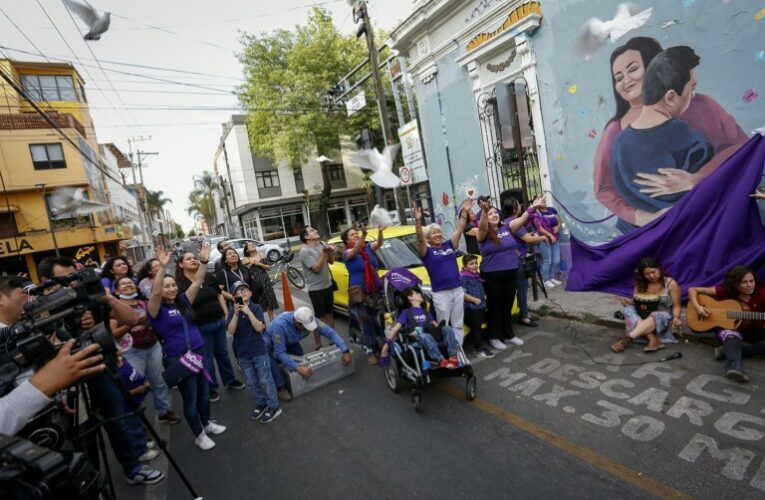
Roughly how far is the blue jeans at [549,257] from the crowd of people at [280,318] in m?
1.77

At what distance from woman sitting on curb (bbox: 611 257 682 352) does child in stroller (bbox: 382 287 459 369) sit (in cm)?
198

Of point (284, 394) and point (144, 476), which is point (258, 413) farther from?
point (144, 476)

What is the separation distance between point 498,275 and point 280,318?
276 centimetres

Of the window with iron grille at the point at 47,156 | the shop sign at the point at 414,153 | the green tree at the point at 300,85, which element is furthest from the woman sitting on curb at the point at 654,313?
the window with iron grille at the point at 47,156

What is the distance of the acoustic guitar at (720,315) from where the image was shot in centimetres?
381

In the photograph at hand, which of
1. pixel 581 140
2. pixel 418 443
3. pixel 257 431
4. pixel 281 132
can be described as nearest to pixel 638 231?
pixel 581 140

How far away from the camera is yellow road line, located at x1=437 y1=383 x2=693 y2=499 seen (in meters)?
2.53

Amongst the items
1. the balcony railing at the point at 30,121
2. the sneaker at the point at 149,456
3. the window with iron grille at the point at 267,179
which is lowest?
the sneaker at the point at 149,456

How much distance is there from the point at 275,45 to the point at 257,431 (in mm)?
24868

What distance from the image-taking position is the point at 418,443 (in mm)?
3393

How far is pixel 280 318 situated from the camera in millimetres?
4605

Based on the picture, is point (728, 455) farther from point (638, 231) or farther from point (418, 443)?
point (638, 231)

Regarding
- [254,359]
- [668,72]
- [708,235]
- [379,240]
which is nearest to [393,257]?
[379,240]

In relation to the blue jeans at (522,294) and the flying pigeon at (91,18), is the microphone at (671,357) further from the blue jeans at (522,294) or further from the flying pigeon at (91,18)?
the flying pigeon at (91,18)
